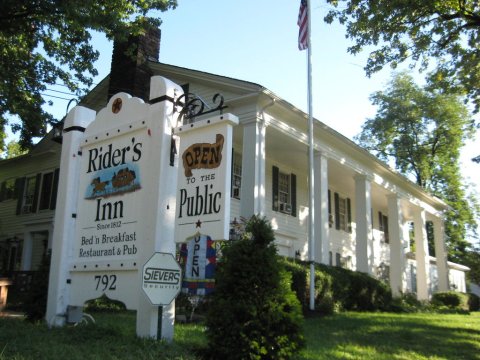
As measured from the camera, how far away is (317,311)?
1385 centimetres

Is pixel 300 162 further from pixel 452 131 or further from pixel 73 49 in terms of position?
pixel 452 131

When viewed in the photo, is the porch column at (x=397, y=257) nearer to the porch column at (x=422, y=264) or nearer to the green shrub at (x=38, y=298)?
the porch column at (x=422, y=264)

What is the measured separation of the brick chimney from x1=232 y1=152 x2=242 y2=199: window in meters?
3.86

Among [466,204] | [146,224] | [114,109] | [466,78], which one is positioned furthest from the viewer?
[466,204]

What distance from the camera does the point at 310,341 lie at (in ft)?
26.5

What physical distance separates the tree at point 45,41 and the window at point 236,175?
17.8ft

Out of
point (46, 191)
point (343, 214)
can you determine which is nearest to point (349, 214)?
point (343, 214)

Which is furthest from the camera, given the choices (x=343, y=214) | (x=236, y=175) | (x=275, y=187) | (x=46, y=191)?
(x=343, y=214)

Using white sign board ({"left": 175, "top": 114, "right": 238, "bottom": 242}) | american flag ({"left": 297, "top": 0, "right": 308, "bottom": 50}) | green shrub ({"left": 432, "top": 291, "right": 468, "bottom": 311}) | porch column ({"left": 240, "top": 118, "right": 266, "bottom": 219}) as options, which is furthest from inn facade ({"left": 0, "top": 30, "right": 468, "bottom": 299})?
white sign board ({"left": 175, "top": 114, "right": 238, "bottom": 242})

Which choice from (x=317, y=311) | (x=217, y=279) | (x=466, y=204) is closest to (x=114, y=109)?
(x=217, y=279)

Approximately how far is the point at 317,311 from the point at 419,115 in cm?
2836

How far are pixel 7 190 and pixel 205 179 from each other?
2141cm

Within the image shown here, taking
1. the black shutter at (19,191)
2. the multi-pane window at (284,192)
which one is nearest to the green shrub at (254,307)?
the multi-pane window at (284,192)

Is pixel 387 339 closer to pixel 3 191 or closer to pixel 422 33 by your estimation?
pixel 422 33
